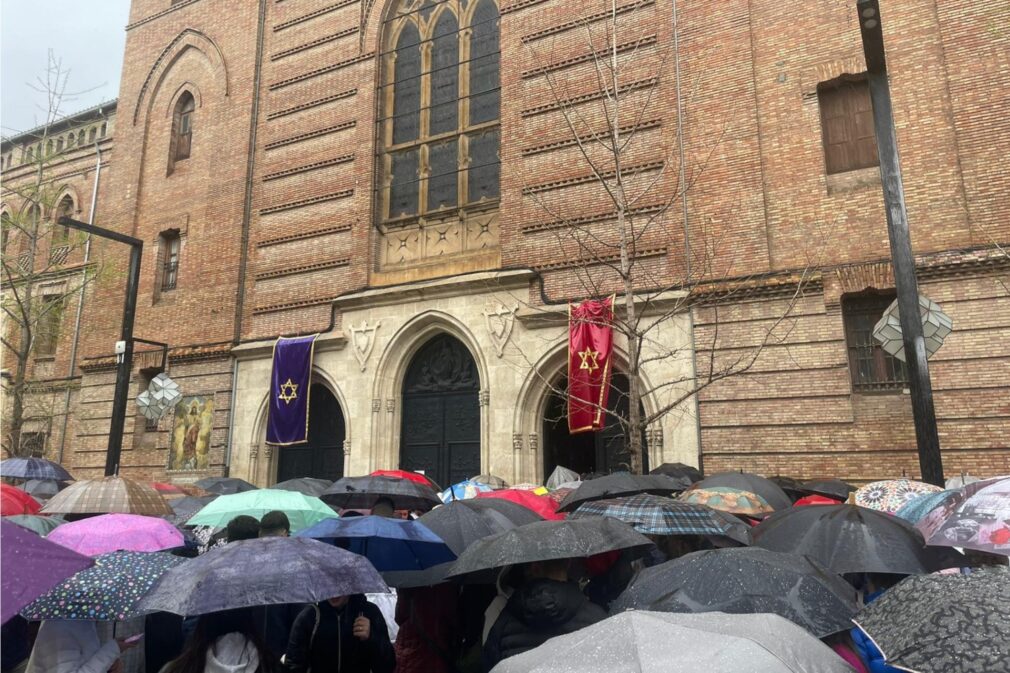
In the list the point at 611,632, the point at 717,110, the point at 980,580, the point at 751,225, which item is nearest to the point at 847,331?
the point at 751,225

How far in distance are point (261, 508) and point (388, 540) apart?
1651 millimetres

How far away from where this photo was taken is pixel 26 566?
2967mm

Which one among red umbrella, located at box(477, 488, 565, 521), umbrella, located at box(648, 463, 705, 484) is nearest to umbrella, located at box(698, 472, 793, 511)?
red umbrella, located at box(477, 488, 565, 521)

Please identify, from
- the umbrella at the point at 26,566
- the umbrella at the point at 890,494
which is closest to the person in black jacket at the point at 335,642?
the umbrella at the point at 26,566

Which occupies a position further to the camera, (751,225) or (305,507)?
(751,225)

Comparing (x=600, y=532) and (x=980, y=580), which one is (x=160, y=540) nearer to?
(x=600, y=532)

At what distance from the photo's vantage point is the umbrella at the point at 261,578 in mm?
3361

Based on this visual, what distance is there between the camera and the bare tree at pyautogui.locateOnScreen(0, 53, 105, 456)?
58.7ft

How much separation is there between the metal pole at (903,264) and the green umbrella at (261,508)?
A: 6534 mm

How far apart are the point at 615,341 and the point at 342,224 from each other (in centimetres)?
753

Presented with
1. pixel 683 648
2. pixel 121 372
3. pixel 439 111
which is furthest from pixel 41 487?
pixel 683 648

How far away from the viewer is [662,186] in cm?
1360

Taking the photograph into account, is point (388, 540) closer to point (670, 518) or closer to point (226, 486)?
point (670, 518)

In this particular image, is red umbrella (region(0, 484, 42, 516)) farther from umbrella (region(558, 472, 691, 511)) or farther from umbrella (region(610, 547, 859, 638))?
umbrella (region(610, 547, 859, 638))
